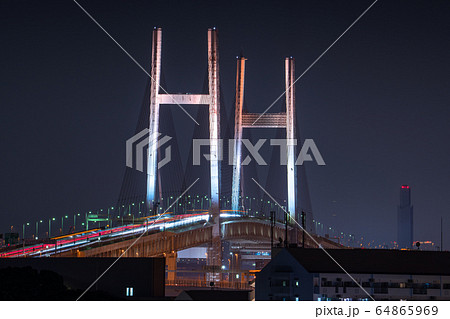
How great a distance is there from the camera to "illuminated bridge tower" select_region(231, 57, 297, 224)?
69.1 m

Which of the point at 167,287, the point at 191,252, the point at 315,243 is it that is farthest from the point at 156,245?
Answer: the point at 191,252

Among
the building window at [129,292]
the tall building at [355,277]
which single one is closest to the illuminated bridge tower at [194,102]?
the tall building at [355,277]

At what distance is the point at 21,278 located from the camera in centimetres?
3381

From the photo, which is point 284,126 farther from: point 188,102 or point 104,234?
point 104,234

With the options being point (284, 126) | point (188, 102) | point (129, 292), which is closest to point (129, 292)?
point (129, 292)

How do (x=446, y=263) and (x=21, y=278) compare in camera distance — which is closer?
(x=21, y=278)

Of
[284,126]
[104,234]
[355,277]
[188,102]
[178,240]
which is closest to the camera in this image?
[355,277]

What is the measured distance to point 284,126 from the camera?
69562mm

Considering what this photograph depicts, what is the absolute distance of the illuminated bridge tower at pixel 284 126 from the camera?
2719 inches

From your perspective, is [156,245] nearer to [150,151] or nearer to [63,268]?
[150,151]

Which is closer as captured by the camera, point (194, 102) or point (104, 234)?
point (104, 234)

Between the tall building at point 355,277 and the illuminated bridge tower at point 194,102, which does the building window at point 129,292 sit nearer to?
the tall building at point 355,277

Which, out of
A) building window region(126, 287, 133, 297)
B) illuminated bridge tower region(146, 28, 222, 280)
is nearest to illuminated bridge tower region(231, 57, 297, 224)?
illuminated bridge tower region(146, 28, 222, 280)
